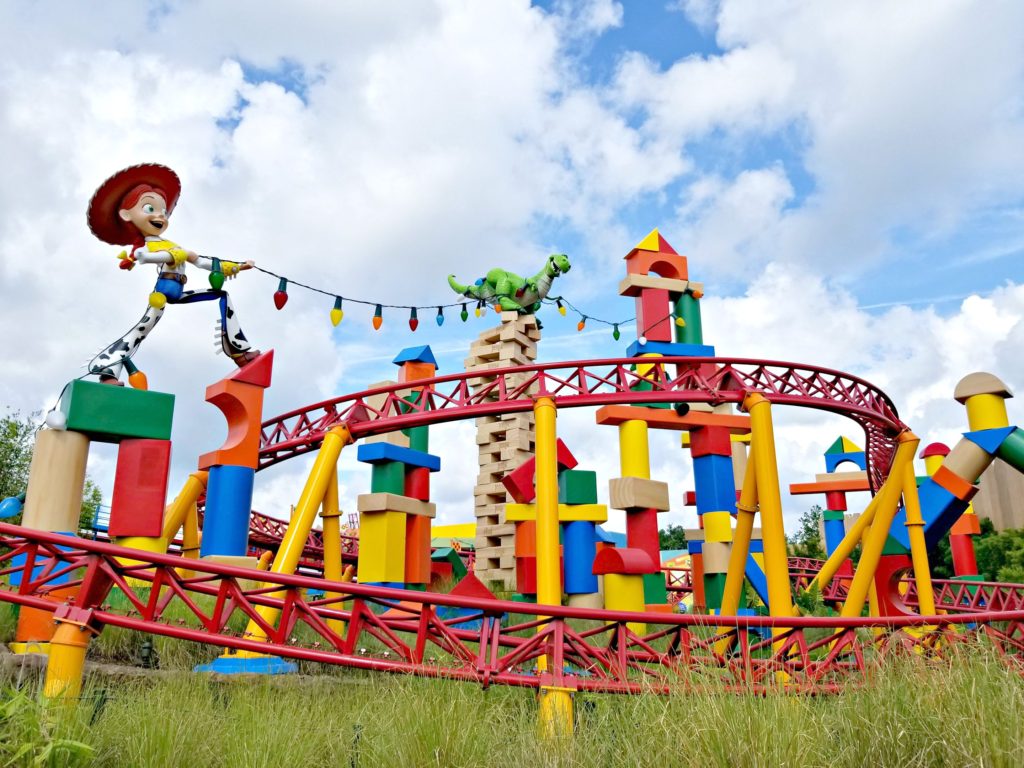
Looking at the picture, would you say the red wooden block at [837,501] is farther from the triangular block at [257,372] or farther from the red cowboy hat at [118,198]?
the red cowboy hat at [118,198]

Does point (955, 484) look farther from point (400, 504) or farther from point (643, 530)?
point (400, 504)

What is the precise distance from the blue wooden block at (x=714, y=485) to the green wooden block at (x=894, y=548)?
116 inches

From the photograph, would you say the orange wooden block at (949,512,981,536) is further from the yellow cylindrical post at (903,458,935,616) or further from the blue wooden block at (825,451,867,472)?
the yellow cylindrical post at (903,458,935,616)

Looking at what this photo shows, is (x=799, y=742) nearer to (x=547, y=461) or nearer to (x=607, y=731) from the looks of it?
(x=607, y=731)

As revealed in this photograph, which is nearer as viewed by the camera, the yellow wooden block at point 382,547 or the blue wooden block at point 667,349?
the yellow wooden block at point 382,547

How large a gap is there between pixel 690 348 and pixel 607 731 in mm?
12519

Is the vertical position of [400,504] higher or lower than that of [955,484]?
lower

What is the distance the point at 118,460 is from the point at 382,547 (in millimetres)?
5738

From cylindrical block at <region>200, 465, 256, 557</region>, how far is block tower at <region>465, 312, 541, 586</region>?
7.50 m

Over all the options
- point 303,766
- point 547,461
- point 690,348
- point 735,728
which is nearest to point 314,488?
point 547,461

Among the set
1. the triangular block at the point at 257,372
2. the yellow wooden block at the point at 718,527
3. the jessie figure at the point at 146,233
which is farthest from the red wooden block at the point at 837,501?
the jessie figure at the point at 146,233

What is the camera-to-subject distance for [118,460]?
1036 cm

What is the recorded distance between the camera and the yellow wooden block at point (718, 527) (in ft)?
52.2

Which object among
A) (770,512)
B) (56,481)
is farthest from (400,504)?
(770,512)
